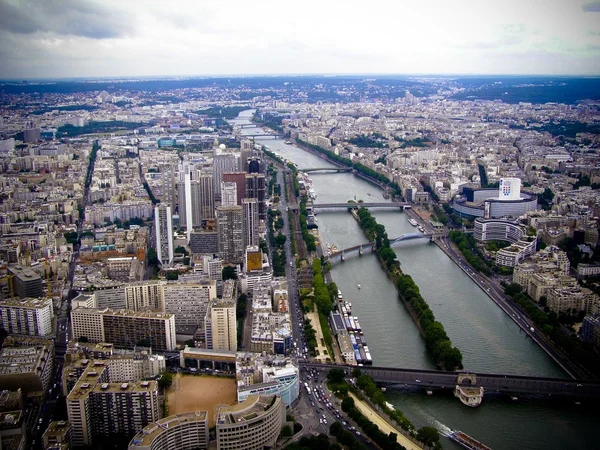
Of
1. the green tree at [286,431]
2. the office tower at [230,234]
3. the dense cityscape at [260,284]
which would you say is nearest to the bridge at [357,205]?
the dense cityscape at [260,284]

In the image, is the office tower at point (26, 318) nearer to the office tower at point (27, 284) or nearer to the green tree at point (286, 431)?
the office tower at point (27, 284)

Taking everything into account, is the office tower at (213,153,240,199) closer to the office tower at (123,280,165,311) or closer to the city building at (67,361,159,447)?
the office tower at (123,280,165,311)

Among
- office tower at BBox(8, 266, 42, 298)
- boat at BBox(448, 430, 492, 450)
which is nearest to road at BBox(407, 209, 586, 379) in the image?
boat at BBox(448, 430, 492, 450)

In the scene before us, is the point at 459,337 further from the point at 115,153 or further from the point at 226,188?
the point at 115,153

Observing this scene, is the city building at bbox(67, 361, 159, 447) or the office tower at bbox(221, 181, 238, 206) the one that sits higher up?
the office tower at bbox(221, 181, 238, 206)

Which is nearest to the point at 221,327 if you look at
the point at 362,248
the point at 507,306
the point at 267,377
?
the point at 267,377
